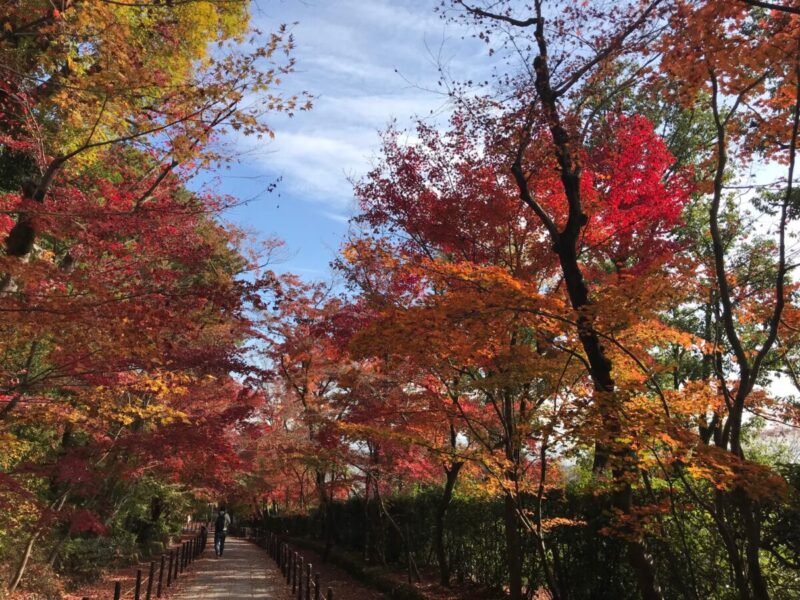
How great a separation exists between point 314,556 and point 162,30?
19231mm

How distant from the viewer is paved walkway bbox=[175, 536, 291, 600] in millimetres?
11894

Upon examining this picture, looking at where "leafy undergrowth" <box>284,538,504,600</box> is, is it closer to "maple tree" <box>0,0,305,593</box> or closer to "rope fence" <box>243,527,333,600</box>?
"rope fence" <box>243,527,333,600</box>

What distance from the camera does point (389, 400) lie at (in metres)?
11.3

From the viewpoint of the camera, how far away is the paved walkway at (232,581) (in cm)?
1189

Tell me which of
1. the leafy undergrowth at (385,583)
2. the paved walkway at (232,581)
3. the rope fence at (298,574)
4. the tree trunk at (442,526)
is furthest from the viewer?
the paved walkway at (232,581)

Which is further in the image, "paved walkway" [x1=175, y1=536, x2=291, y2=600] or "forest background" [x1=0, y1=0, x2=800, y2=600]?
"paved walkway" [x1=175, y1=536, x2=291, y2=600]

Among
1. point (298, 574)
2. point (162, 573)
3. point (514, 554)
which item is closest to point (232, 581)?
point (298, 574)

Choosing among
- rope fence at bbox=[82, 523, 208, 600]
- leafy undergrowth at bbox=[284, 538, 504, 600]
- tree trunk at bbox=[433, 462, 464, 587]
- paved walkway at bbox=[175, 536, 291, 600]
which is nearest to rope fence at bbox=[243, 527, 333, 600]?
paved walkway at bbox=[175, 536, 291, 600]

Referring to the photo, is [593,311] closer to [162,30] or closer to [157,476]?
[162,30]

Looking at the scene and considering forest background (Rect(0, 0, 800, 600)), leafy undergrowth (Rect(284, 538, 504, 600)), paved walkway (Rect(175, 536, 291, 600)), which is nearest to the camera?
forest background (Rect(0, 0, 800, 600))

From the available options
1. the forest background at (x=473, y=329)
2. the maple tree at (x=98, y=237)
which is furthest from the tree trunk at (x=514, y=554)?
the maple tree at (x=98, y=237)

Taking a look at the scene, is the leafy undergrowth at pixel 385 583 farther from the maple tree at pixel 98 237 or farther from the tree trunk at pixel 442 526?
the maple tree at pixel 98 237

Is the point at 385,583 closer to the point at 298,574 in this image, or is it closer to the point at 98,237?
the point at 298,574

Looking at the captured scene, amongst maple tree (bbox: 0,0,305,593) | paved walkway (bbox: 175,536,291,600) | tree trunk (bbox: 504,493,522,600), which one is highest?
maple tree (bbox: 0,0,305,593)
